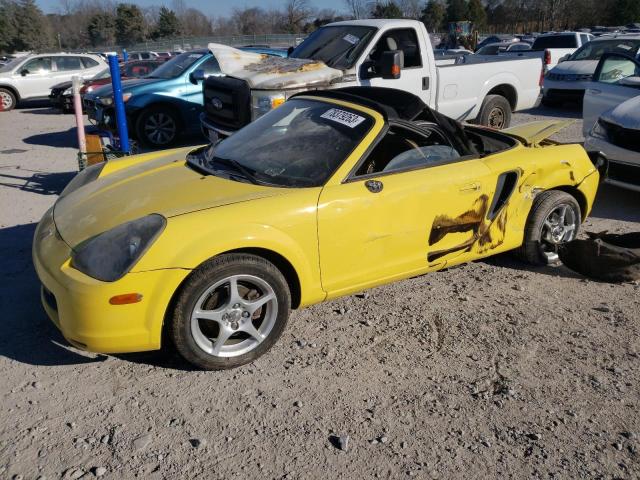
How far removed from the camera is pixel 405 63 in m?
8.47

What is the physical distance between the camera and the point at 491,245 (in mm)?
4273

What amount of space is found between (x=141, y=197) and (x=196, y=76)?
739 centimetres

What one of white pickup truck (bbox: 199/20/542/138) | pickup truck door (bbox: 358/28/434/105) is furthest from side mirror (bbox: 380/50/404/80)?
pickup truck door (bbox: 358/28/434/105)

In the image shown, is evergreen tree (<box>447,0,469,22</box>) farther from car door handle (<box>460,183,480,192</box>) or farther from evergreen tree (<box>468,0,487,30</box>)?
car door handle (<box>460,183,480,192</box>)

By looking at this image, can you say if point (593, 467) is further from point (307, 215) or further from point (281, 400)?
point (307, 215)

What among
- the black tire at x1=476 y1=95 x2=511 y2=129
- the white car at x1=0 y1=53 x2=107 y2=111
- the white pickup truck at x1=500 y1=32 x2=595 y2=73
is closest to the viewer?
the black tire at x1=476 y1=95 x2=511 y2=129

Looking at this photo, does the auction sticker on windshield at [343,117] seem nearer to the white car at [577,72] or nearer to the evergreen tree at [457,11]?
the white car at [577,72]

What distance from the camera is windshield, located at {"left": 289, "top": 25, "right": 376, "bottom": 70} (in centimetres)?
801

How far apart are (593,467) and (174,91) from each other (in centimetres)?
917

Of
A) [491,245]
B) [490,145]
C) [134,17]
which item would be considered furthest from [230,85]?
[134,17]

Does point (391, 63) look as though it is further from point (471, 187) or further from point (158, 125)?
point (158, 125)

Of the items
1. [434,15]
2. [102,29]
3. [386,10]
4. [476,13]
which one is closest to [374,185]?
[386,10]

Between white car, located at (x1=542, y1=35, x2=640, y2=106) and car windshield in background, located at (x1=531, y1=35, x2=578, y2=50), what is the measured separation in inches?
188

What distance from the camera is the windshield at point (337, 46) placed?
315 inches
